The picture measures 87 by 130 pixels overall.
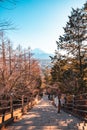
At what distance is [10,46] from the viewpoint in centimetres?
3017

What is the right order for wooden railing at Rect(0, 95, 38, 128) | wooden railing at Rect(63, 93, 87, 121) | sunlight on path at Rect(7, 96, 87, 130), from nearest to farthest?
sunlight on path at Rect(7, 96, 87, 130) < wooden railing at Rect(0, 95, 38, 128) < wooden railing at Rect(63, 93, 87, 121)

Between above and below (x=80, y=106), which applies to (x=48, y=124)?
below

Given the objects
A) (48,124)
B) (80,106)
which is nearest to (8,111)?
(80,106)

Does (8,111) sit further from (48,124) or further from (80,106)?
(48,124)

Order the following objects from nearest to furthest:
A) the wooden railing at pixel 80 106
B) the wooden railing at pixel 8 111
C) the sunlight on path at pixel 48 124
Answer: the sunlight on path at pixel 48 124
the wooden railing at pixel 8 111
the wooden railing at pixel 80 106

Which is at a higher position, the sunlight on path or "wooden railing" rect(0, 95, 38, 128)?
"wooden railing" rect(0, 95, 38, 128)

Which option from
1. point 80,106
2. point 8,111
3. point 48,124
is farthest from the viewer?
point 8,111

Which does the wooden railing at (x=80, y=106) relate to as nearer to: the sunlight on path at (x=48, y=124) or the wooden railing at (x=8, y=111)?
the sunlight on path at (x=48, y=124)

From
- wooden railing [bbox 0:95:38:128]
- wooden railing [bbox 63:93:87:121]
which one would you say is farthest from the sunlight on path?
wooden railing [bbox 63:93:87:121]

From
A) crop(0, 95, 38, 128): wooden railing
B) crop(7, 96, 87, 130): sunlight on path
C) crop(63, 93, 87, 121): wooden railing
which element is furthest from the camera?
crop(63, 93, 87, 121): wooden railing

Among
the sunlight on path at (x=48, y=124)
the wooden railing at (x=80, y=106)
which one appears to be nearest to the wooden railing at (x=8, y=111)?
the sunlight on path at (x=48, y=124)

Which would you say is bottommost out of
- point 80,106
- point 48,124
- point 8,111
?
point 48,124

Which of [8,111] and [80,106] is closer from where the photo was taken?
[80,106]

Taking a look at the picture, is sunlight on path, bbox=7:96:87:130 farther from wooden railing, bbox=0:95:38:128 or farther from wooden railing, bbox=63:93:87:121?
wooden railing, bbox=63:93:87:121
